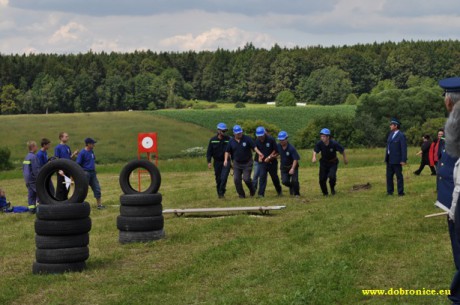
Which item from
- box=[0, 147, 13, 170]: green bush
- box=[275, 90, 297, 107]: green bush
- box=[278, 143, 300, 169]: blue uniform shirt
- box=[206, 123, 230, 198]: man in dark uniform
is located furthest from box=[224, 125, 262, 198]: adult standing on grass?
box=[275, 90, 297, 107]: green bush

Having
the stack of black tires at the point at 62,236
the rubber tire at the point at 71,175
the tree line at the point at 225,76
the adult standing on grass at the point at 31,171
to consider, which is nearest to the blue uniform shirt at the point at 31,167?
the adult standing on grass at the point at 31,171

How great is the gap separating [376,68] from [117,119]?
2206 inches

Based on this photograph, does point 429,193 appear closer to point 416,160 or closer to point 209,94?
point 416,160

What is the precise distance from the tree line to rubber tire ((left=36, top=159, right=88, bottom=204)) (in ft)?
386

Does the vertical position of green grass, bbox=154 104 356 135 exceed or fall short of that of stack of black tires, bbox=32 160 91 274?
it falls short

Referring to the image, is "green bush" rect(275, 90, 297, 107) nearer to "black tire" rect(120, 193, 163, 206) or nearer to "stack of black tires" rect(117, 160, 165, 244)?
"stack of black tires" rect(117, 160, 165, 244)

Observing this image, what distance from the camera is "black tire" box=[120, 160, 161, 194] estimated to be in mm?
14328

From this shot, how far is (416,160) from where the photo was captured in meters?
41.4

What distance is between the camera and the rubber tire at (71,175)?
1142cm

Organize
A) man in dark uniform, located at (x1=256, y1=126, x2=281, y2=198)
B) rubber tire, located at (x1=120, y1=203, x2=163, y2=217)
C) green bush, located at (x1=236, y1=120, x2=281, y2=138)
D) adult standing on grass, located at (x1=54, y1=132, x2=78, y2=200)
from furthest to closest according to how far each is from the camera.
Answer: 1. green bush, located at (x1=236, y1=120, x2=281, y2=138)
2. man in dark uniform, located at (x1=256, y1=126, x2=281, y2=198)
3. adult standing on grass, located at (x1=54, y1=132, x2=78, y2=200)
4. rubber tire, located at (x1=120, y1=203, x2=163, y2=217)

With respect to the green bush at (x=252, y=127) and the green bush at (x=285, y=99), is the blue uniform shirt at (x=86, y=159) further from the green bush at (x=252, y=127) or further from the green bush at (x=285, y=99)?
the green bush at (x=285, y=99)

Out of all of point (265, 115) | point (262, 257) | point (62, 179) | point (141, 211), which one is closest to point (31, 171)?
point (62, 179)

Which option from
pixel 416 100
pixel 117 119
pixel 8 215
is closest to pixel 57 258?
pixel 8 215

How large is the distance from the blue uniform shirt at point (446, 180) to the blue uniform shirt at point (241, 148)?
12.6 m
